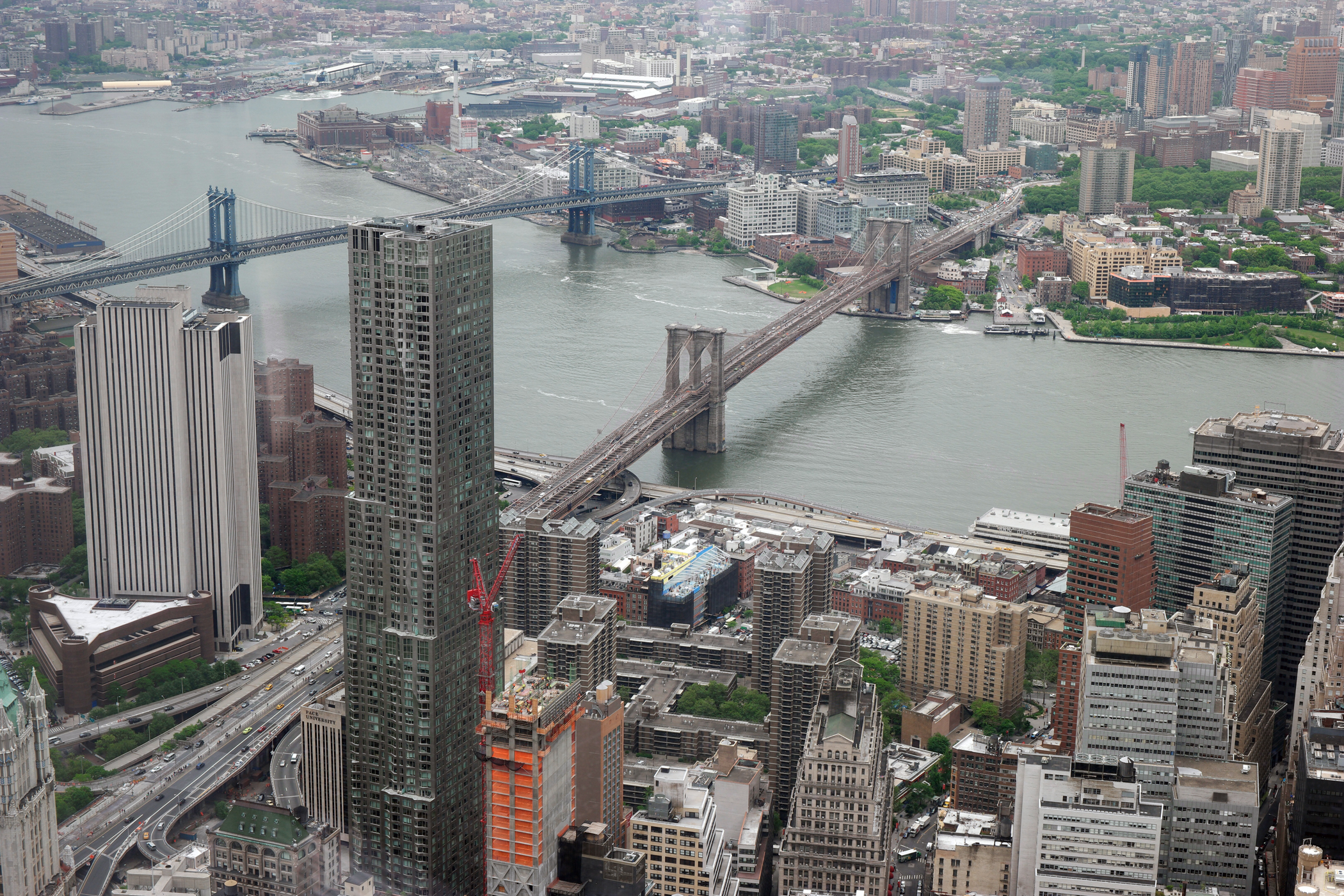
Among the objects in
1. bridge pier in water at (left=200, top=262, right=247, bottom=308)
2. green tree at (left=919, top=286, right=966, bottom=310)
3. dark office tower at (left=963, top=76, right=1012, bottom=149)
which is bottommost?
green tree at (left=919, top=286, right=966, bottom=310)

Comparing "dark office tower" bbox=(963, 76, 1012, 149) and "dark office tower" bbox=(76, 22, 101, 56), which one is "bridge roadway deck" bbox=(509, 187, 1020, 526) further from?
"dark office tower" bbox=(76, 22, 101, 56)

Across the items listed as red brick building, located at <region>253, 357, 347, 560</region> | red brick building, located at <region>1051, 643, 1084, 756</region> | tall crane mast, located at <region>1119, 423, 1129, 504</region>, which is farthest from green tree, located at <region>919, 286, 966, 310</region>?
red brick building, located at <region>1051, 643, 1084, 756</region>

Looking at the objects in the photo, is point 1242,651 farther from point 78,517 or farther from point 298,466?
point 78,517

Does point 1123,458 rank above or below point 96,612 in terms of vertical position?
above

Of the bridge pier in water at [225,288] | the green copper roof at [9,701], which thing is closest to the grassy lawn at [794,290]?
the bridge pier in water at [225,288]

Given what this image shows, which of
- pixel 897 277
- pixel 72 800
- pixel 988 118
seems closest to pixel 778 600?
pixel 72 800

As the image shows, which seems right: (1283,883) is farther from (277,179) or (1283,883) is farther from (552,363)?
(277,179)
